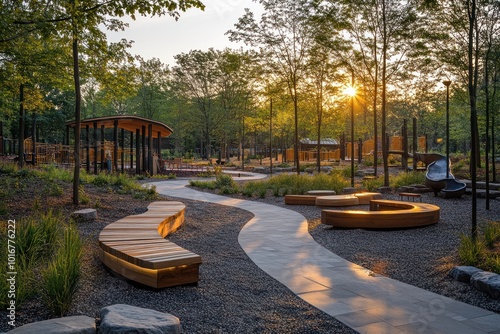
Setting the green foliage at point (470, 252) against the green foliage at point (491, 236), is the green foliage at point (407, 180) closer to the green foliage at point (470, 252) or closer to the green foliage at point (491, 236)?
the green foliage at point (491, 236)

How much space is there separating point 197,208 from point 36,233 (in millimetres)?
6279

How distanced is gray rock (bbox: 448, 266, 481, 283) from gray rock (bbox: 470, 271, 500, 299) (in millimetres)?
120

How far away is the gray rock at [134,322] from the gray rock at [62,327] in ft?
A: 0.33

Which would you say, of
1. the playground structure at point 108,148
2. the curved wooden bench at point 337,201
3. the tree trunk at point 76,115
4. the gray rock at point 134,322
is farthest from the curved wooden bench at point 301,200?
the playground structure at point 108,148

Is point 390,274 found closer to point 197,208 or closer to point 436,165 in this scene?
point 197,208

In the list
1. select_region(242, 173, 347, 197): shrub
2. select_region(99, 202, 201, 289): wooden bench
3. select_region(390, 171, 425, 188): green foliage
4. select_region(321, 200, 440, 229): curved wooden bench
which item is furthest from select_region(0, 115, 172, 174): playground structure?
select_region(99, 202, 201, 289): wooden bench

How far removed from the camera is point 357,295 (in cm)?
445

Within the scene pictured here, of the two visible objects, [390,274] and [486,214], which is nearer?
[390,274]

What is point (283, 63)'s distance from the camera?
63.2ft

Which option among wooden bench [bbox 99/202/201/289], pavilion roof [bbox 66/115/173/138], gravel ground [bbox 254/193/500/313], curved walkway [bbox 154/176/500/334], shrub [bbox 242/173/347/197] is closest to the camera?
curved walkway [bbox 154/176/500/334]

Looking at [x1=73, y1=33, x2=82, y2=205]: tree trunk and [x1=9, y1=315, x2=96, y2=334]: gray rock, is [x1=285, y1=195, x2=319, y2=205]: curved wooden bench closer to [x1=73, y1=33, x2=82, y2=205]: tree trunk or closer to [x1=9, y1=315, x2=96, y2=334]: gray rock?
[x1=73, y1=33, x2=82, y2=205]: tree trunk

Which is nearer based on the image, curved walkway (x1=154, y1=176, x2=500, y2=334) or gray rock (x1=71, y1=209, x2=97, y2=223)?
curved walkway (x1=154, y1=176, x2=500, y2=334)

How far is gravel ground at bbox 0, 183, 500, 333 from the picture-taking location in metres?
3.65

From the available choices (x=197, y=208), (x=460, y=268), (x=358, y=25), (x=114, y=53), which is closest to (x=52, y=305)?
(x=460, y=268)
